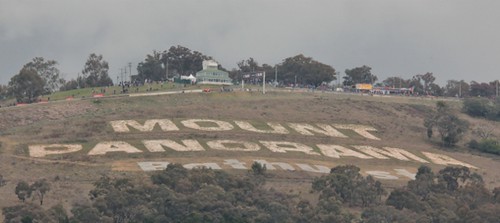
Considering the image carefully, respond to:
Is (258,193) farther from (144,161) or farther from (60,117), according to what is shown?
(60,117)

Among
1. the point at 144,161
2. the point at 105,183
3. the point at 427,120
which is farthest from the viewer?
the point at 427,120

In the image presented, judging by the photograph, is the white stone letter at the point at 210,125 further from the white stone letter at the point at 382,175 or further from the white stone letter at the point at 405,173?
the white stone letter at the point at 405,173

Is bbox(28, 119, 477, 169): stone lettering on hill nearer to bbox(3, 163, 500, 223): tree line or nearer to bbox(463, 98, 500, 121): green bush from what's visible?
bbox(3, 163, 500, 223): tree line

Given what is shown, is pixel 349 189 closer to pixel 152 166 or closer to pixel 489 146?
pixel 152 166

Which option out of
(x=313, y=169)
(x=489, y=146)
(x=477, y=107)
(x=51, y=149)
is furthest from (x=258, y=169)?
(x=477, y=107)

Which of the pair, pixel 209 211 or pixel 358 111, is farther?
pixel 358 111

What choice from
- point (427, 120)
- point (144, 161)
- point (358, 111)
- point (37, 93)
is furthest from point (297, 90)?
point (144, 161)
